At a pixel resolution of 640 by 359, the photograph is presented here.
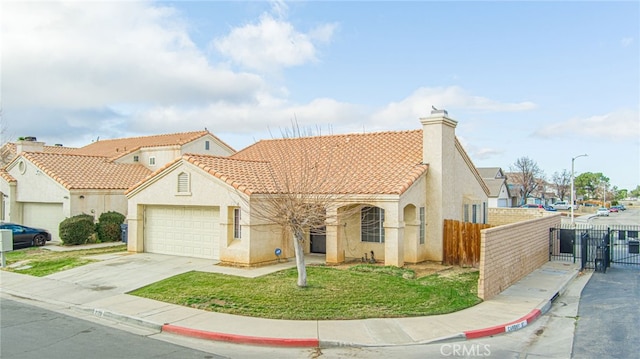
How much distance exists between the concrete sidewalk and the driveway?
3.12ft

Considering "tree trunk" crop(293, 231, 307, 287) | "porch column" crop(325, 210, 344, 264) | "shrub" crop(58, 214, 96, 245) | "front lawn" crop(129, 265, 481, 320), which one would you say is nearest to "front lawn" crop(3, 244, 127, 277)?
"shrub" crop(58, 214, 96, 245)

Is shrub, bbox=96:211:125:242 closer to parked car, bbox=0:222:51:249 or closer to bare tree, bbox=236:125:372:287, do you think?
parked car, bbox=0:222:51:249

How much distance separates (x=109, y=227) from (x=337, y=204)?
13336 millimetres

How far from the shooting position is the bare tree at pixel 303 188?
13.4 metres

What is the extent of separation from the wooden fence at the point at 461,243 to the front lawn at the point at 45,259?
13.4 m

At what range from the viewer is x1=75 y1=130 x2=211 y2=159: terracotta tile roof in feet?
122

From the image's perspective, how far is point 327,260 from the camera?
59.5ft

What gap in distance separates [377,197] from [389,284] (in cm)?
401

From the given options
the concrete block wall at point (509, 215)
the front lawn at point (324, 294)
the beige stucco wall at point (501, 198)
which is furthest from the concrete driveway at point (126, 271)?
the beige stucco wall at point (501, 198)

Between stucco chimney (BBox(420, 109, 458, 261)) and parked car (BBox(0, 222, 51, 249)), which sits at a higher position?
stucco chimney (BBox(420, 109, 458, 261))

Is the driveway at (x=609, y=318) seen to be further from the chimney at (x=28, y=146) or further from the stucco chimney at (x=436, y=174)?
the chimney at (x=28, y=146)

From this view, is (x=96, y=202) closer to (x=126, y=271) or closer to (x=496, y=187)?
(x=126, y=271)

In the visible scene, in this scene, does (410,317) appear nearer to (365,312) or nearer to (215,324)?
(365,312)

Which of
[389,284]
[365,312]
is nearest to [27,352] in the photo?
[365,312]
